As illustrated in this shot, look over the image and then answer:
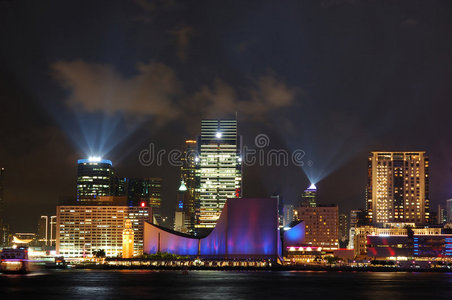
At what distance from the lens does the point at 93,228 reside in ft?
595

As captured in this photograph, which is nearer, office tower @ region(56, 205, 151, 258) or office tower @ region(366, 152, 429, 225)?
office tower @ region(56, 205, 151, 258)

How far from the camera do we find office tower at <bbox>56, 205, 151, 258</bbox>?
590 feet

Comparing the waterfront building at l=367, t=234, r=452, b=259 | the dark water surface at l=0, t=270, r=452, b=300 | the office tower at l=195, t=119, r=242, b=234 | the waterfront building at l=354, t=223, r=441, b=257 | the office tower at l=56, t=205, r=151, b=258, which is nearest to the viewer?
the dark water surface at l=0, t=270, r=452, b=300

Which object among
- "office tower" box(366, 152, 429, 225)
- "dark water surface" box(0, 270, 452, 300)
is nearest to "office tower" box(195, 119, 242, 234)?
"office tower" box(366, 152, 429, 225)

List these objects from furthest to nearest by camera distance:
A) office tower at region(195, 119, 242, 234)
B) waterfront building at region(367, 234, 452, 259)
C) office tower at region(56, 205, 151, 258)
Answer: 1. office tower at region(195, 119, 242, 234)
2. office tower at region(56, 205, 151, 258)
3. waterfront building at region(367, 234, 452, 259)

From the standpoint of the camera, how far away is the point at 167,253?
439 feet

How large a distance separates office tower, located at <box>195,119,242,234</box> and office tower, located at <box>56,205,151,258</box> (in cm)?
1796

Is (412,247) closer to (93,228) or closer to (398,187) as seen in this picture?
(398,187)

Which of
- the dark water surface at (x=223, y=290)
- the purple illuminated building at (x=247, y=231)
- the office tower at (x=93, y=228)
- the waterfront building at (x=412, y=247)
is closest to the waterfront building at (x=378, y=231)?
the waterfront building at (x=412, y=247)

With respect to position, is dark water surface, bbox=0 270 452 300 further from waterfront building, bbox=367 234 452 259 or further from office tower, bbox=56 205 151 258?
office tower, bbox=56 205 151 258

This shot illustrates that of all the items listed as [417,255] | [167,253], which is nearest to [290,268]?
[167,253]

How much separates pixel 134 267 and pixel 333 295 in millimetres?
67495

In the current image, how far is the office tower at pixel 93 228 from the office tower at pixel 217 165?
18.0 m

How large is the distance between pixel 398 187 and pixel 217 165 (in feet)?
155
